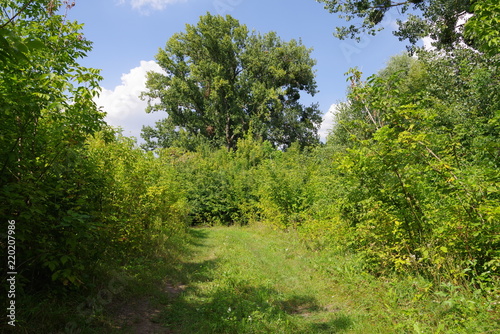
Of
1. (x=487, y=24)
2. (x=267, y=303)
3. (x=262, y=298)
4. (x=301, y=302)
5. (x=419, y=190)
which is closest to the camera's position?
(x=487, y=24)

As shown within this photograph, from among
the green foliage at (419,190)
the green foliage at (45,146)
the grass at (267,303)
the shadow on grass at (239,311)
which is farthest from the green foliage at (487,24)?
the green foliage at (45,146)

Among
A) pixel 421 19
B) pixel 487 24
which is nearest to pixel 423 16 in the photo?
pixel 421 19

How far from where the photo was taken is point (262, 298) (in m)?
5.27

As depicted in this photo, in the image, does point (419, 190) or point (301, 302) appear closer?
point (419, 190)

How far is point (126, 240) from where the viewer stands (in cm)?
601

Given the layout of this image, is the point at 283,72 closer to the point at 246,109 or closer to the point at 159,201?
the point at 246,109

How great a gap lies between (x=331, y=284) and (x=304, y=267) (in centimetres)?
162

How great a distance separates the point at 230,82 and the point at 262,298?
28153 millimetres

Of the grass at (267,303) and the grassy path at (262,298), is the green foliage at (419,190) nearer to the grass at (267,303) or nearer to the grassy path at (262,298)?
the grass at (267,303)

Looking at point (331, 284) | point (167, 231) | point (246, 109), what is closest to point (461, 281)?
point (331, 284)

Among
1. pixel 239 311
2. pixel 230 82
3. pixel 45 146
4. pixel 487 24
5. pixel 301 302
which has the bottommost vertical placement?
pixel 301 302

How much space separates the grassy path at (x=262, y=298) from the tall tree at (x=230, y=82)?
70.0 feet

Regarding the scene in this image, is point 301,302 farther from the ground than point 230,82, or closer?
closer

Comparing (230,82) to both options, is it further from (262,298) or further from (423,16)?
(262,298)
